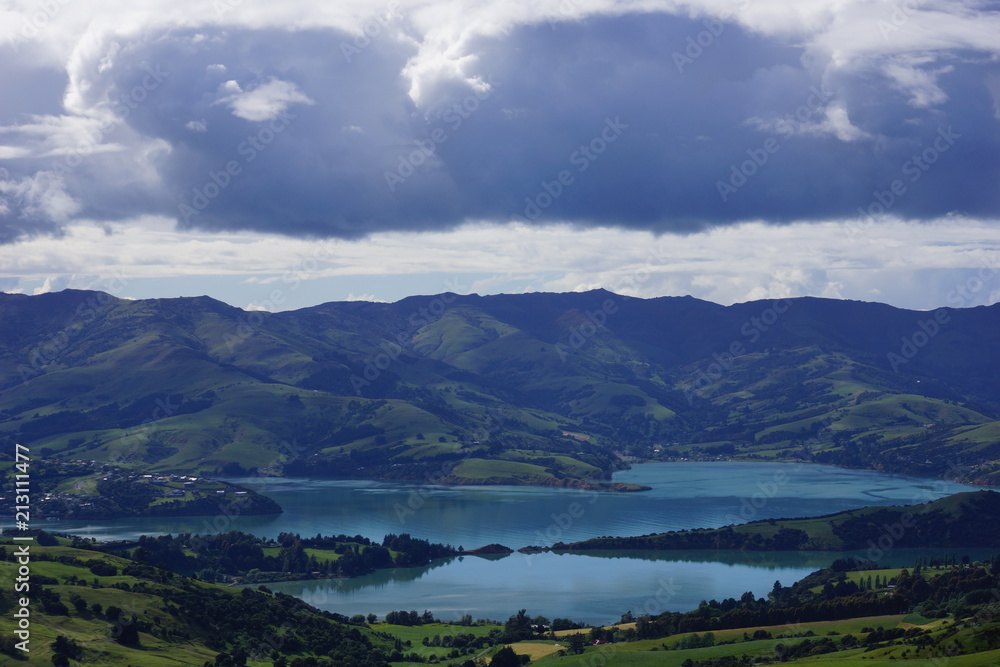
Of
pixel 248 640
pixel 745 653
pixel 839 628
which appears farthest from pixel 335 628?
pixel 839 628

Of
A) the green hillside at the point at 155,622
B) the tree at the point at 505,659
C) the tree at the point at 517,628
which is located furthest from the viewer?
the tree at the point at 517,628

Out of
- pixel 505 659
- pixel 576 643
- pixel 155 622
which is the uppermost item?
pixel 155 622

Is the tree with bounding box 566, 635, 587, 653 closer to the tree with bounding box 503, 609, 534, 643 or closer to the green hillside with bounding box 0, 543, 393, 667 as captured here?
the tree with bounding box 503, 609, 534, 643

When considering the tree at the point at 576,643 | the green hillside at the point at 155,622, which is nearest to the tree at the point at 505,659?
the tree at the point at 576,643

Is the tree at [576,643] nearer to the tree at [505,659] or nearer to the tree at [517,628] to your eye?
the tree at [517,628]

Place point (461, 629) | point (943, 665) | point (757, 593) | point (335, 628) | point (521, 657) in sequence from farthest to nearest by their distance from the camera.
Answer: point (757, 593), point (461, 629), point (335, 628), point (521, 657), point (943, 665)

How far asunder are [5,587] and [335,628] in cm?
3157

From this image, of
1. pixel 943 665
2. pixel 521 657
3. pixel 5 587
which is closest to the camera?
pixel 943 665

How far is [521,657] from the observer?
9231 centimetres

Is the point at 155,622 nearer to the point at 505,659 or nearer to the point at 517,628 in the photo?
the point at 505,659

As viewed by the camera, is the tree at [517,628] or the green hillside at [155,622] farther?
the tree at [517,628]

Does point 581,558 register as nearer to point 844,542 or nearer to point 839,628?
point 844,542

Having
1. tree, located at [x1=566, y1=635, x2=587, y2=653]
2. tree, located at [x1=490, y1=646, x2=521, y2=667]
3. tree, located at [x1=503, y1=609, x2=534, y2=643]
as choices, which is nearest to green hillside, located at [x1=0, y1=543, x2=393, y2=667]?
tree, located at [x1=490, y1=646, x2=521, y2=667]

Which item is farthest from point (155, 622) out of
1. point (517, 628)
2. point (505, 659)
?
point (517, 628)
